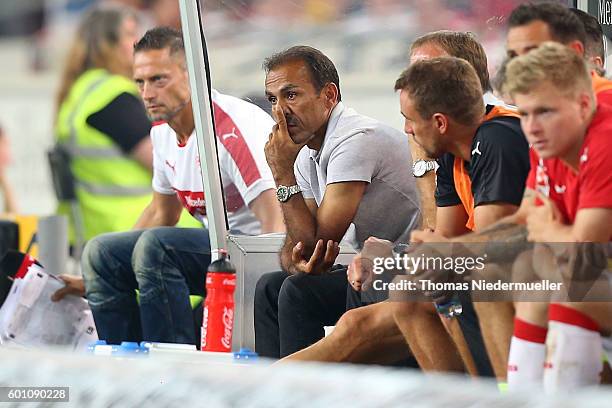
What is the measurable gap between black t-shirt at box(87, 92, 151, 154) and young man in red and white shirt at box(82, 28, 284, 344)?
1.27 ft

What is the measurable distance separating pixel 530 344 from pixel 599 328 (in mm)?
125

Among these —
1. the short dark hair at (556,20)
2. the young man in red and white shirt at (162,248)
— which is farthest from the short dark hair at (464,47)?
the young man in red and white shirt at (162,248)

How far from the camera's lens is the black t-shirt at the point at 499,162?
219cm

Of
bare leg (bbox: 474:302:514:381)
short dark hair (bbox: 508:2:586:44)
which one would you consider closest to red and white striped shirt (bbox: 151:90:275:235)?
short dark hair (bbox: 508:2:586:44)

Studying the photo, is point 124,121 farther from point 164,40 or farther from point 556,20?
point 556,20

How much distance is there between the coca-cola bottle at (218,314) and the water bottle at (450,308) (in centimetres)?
88

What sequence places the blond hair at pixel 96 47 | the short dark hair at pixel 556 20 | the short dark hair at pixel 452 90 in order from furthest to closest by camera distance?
the blond hair at pixel 96 47
the short dark hair at pixel 452 90
the short dark hair at pixel 556 20

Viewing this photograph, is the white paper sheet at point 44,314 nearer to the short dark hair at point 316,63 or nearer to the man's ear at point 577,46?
the short dark hair at point 316,63

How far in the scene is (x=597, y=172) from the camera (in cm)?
187

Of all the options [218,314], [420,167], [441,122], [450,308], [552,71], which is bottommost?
[218,314]

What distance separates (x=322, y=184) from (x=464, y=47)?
0.60 meters

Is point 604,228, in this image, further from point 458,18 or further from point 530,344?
point 458,18

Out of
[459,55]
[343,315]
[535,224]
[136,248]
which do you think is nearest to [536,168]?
[535,224]

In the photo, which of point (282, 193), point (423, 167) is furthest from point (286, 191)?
point (423, 167)
